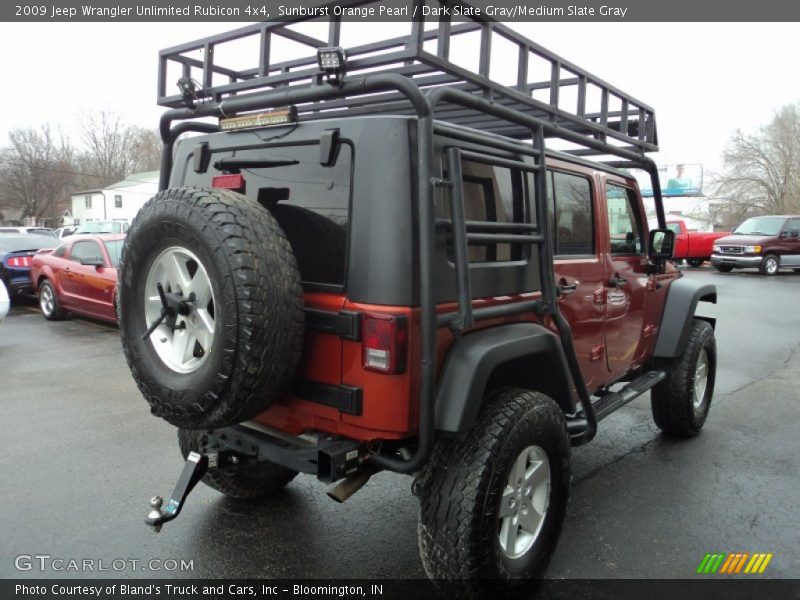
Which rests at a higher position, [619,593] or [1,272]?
[1,272]

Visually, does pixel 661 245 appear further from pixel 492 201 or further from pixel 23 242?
pixel 23 242

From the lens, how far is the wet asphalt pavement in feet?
10.2

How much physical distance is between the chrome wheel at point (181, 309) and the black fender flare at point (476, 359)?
37.7 inches

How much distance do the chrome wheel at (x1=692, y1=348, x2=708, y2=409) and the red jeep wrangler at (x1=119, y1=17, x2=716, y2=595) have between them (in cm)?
205

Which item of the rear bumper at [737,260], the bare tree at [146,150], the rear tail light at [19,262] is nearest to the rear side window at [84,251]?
the rear tail light at [19,262]

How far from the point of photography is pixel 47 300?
410 inches

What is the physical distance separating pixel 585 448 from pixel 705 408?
→ 117cm

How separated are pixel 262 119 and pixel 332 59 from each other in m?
0.53

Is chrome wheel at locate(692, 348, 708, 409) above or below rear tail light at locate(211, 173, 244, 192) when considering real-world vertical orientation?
below

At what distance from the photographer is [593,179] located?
12.7 feet

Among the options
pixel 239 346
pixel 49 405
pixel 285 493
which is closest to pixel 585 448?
pixel 285 493

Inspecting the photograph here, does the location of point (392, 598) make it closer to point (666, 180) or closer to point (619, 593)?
point (619, 593)

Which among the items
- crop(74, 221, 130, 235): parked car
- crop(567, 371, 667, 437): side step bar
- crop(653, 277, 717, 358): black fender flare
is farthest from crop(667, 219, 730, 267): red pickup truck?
crop(74, 221, 130, 235): parked car

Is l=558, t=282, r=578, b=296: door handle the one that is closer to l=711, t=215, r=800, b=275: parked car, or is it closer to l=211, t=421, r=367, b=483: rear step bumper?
l=211, t=421, r=367, b=483: rear step bumper
